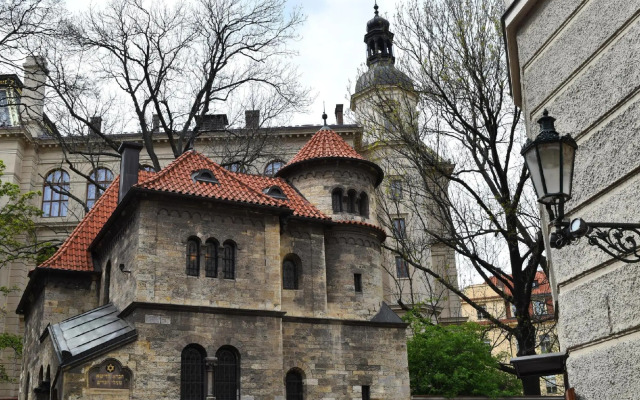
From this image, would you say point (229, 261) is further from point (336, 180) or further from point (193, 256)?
point (336, 180)

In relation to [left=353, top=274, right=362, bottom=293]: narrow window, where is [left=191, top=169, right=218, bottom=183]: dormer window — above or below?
above

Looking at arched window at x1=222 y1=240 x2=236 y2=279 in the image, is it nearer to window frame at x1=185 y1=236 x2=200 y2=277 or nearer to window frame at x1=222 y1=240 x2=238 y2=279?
window frame at x1=222 y1=240 x2=238 y2=279

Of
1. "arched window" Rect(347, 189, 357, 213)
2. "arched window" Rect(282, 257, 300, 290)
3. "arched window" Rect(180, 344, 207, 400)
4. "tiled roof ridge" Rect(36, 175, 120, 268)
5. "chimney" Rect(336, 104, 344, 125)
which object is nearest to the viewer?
"arched window" Rect(180, 344, 207, 400)

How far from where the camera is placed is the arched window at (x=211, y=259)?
61.8 ft

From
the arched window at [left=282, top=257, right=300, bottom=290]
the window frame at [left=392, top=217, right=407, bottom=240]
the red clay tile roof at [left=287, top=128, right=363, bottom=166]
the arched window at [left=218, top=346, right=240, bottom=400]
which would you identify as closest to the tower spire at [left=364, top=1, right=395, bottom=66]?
the window frame at [left=392, top=217, right=407, bottom=240]

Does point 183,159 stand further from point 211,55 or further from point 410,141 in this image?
point 211,55

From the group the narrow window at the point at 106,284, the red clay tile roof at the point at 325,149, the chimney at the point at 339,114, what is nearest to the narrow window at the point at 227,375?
the narrow window at the point at 106,284

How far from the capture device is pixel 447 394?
76.2ft

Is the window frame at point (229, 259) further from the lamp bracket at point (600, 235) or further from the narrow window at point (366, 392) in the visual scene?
the lamp bracket at point (600, 235)

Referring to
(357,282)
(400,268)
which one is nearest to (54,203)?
A: (400,268)

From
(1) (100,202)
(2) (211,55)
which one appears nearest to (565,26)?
(1) (100,202)

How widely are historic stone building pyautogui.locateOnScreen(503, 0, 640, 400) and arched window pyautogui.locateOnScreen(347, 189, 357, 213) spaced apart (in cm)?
1626

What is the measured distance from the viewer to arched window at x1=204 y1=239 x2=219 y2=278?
18.8 m

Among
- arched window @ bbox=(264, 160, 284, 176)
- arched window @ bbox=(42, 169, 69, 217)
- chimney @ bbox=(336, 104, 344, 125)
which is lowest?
arched window @ bbox=(42, 169, 69, 217)
